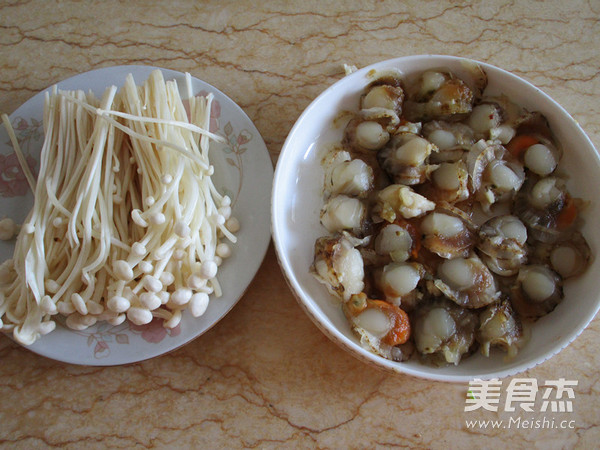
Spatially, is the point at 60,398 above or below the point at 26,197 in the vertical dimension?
below

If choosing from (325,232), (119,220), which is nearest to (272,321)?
(325,232)

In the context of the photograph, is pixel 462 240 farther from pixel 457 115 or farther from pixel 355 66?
pixel 355 66

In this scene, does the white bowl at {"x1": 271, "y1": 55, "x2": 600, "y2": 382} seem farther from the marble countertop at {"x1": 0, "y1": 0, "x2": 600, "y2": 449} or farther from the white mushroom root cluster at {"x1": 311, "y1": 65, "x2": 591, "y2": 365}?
the marble countertop at {"x1": 0, "y1": 0, "x2": 600, "y2": 449}

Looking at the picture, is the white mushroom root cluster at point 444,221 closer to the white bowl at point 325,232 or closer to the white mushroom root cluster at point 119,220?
the white bowl at point 325,232

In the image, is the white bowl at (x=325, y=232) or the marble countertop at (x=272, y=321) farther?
the marble countertop at (x=272, y=321)

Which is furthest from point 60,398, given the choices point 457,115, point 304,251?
point 457,115

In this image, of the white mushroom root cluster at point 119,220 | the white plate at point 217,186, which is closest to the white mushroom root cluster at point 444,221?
the white plate at point 217,186
